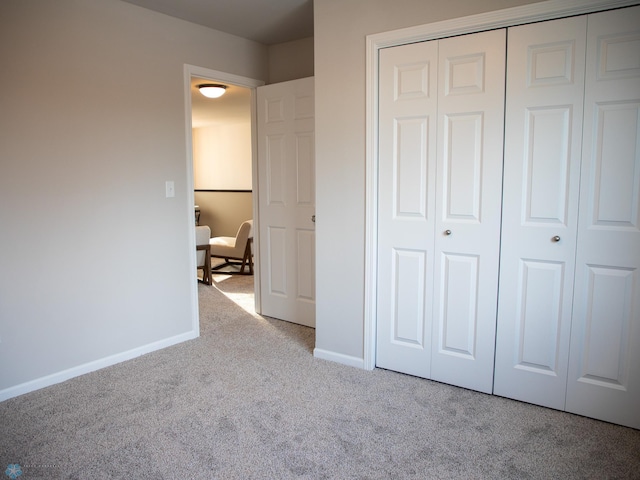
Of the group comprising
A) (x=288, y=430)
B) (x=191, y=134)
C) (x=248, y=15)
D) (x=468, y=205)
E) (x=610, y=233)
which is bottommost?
(x=288, y=430)

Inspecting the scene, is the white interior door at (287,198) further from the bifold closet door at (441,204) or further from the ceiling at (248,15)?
the bifold closet door at (441,204)

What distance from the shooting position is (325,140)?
3.02 meters

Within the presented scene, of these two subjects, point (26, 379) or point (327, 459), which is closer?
point (327, 459)

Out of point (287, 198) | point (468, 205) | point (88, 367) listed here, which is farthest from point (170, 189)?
point (468, 205)

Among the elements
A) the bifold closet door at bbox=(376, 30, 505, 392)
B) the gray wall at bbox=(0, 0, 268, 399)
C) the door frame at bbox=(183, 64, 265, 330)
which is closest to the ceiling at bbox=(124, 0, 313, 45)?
the gray wall at bbox=(0, 0, 268, 399)

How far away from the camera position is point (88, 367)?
3010 millimetres

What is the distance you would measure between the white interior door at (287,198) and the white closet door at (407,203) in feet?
3.21

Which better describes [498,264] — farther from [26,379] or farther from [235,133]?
[235,133]

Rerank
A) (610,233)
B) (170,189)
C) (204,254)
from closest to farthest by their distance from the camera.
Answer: (610,233) → (170,189) → (204,254)

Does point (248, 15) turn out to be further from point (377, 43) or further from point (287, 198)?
point (287, 198)

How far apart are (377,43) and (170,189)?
5.82ft

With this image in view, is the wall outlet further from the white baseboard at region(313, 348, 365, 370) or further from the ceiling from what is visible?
the white baseboard at region(313, 348, 365, 370)

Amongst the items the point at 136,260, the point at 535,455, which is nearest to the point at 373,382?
the point at 535,455

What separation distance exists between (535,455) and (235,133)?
768 centimetres
